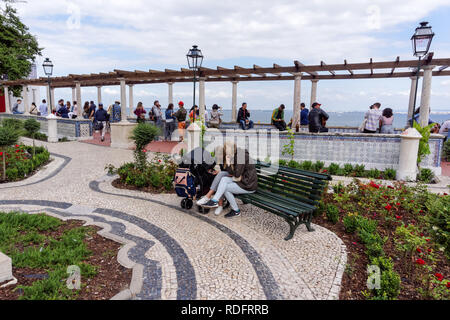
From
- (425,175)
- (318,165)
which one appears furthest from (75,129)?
(425,175)

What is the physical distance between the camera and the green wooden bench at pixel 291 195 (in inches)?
185

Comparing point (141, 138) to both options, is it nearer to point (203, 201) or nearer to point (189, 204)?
point (189, 204)

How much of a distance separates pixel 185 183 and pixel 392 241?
344 cm

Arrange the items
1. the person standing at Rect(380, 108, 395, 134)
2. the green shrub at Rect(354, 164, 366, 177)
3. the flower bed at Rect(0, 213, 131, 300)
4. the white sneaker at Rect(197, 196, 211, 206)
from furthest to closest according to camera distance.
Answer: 1. the person standing at Rect(380, 108, 395, 134)
2. the green shrub at Rect(354, 164, 366, 177)
3. the white sneaker at Rect(197, 196, 211, 206)
4. the flower bed at Rect(0, 213, 131, 300)

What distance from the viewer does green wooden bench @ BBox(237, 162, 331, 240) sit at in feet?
15.4

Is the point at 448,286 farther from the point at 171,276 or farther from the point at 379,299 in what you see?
the point at 171,276

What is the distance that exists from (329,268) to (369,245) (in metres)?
0.70

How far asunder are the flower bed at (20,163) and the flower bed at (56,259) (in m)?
3.68

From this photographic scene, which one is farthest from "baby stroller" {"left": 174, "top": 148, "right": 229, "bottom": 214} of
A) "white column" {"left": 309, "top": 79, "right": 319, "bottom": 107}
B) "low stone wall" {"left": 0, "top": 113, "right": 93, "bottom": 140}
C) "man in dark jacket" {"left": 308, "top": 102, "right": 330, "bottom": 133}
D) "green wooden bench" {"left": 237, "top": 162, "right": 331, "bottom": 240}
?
"low stone wall" {"left": 0, "top": 113, "right": 93, "bottom": 140}

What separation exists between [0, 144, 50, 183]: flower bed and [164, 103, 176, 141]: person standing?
613 centimetres

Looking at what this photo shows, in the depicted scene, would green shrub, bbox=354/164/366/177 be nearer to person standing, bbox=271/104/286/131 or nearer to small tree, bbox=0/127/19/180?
person standing, bbox=271/104/286/131

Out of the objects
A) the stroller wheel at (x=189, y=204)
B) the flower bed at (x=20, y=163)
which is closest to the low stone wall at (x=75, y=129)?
the flower bed at (x=20, y=163)

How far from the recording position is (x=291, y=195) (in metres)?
5.23

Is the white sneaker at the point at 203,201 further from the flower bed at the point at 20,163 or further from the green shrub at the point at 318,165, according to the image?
the flower bed at the point at 20,163
